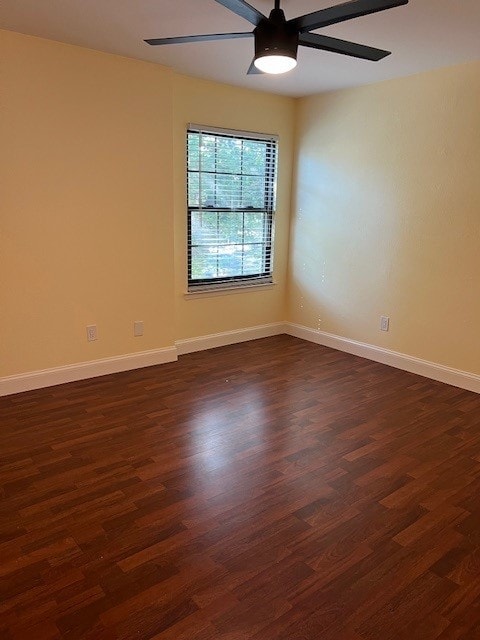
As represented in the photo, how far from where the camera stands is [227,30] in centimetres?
288

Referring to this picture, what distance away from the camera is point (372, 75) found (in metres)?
3.81

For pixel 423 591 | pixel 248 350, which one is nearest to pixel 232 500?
pixel 423 591

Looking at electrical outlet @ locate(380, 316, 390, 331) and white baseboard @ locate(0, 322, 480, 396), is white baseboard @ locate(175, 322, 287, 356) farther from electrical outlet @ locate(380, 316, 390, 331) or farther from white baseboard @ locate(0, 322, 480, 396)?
electrical outlet @ locate(380, 316, 390, 331)

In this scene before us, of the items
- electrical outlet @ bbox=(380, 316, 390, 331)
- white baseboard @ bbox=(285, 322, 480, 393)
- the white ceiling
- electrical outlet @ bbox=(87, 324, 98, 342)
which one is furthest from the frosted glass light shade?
white baseboard @ bbox=(285, 322, 480, 393)

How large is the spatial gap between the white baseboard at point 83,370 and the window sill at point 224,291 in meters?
0.56

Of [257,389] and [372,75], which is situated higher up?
[372,75]

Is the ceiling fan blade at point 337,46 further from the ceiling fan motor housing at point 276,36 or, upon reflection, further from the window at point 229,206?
the window at point 229,206

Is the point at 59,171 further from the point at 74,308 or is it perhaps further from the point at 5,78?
the point at 74,308

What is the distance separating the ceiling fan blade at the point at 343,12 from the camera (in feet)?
5.62

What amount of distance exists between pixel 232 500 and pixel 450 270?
8.63 feet

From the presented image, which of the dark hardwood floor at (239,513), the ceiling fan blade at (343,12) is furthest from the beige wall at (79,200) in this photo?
the ceiling fan blade at (343,12)

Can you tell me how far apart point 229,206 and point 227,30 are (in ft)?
5.89

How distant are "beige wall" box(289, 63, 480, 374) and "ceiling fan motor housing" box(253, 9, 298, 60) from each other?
212 centimetres

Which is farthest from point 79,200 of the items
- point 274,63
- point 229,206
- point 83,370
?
point 274,63
